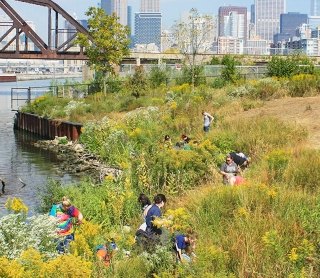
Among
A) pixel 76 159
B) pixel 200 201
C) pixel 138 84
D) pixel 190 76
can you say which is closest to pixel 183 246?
pixel 200 201

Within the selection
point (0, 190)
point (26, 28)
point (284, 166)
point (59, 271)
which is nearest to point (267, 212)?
point (284, 166)

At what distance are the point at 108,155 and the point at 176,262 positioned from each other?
17.8 meters

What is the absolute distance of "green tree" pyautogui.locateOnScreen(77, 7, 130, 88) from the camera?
50972 millimetres

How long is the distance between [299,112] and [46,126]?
22.1m

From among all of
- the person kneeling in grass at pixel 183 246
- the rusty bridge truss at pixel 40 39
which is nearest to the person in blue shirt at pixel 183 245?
the person kneeling in grass at pixel 183 246

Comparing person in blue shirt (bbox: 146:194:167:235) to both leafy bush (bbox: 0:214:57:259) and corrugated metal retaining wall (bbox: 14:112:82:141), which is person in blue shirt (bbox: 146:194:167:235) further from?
corrugated metal retaining wall (bbox: 14:112:82:141)

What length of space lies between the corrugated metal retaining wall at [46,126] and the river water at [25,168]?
792 millimetres

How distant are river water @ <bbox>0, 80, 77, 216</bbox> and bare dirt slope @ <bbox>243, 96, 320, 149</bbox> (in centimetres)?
871

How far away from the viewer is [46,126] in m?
45.8

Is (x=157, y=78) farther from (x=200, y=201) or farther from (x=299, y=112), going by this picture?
(x=200, y=201)

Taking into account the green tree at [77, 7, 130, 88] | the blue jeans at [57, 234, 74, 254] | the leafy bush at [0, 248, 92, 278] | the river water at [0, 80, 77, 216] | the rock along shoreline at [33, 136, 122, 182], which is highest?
the green tree at [77, 7, 130, 88]

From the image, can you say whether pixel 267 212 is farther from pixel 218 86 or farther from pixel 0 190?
pixel 218 86

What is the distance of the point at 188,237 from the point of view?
447 inches

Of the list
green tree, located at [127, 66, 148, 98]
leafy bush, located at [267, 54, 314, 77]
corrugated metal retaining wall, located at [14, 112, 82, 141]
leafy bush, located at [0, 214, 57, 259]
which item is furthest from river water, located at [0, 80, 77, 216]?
leafy bush, located at [267, 54, 314, 77]
